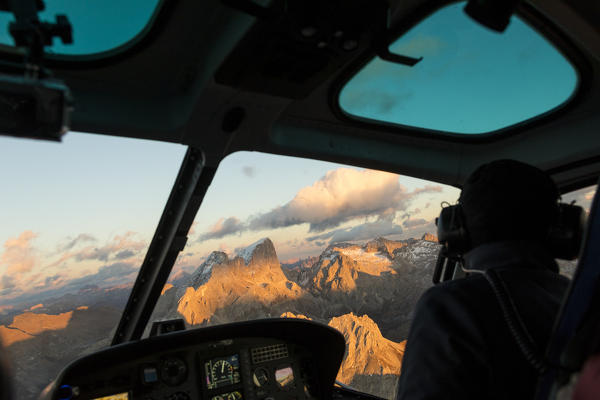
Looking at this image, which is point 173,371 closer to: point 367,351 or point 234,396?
point 234,396

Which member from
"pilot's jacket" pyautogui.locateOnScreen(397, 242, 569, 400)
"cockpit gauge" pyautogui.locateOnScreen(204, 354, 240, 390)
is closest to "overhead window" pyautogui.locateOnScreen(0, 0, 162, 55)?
"pilot's jacket" pyautogui.locateOnScreen(397, 242, 569, 400)

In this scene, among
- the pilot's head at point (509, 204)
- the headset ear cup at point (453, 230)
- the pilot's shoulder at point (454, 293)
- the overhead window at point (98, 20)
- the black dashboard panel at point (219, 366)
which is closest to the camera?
the pilot's shoulder at point (454, 293)

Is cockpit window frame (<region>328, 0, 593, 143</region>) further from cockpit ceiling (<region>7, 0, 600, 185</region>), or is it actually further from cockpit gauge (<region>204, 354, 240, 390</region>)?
cockpit gauge (<region>204, 354, 240, 390</region>)

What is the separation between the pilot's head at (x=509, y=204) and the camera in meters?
0.94

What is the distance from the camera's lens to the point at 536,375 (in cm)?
72

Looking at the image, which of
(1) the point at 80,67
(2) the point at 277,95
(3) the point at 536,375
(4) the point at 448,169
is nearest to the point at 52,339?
(1) the point at 80,67

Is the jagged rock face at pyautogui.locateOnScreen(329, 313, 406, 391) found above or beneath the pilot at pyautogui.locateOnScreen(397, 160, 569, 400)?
beneath

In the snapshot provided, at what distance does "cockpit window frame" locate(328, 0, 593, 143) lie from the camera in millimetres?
1398

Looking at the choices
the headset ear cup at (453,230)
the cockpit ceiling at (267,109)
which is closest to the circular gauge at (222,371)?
the cockpit ceiling at (267,109)

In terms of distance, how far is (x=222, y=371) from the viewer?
7.09 ft

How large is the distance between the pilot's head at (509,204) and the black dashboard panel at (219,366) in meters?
1.42

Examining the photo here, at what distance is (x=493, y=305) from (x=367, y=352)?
2128 mm

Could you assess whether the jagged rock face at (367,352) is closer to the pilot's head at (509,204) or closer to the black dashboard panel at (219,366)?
the black dashboard panel at (219,366)

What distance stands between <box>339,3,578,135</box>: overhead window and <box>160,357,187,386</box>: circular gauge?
152cm
